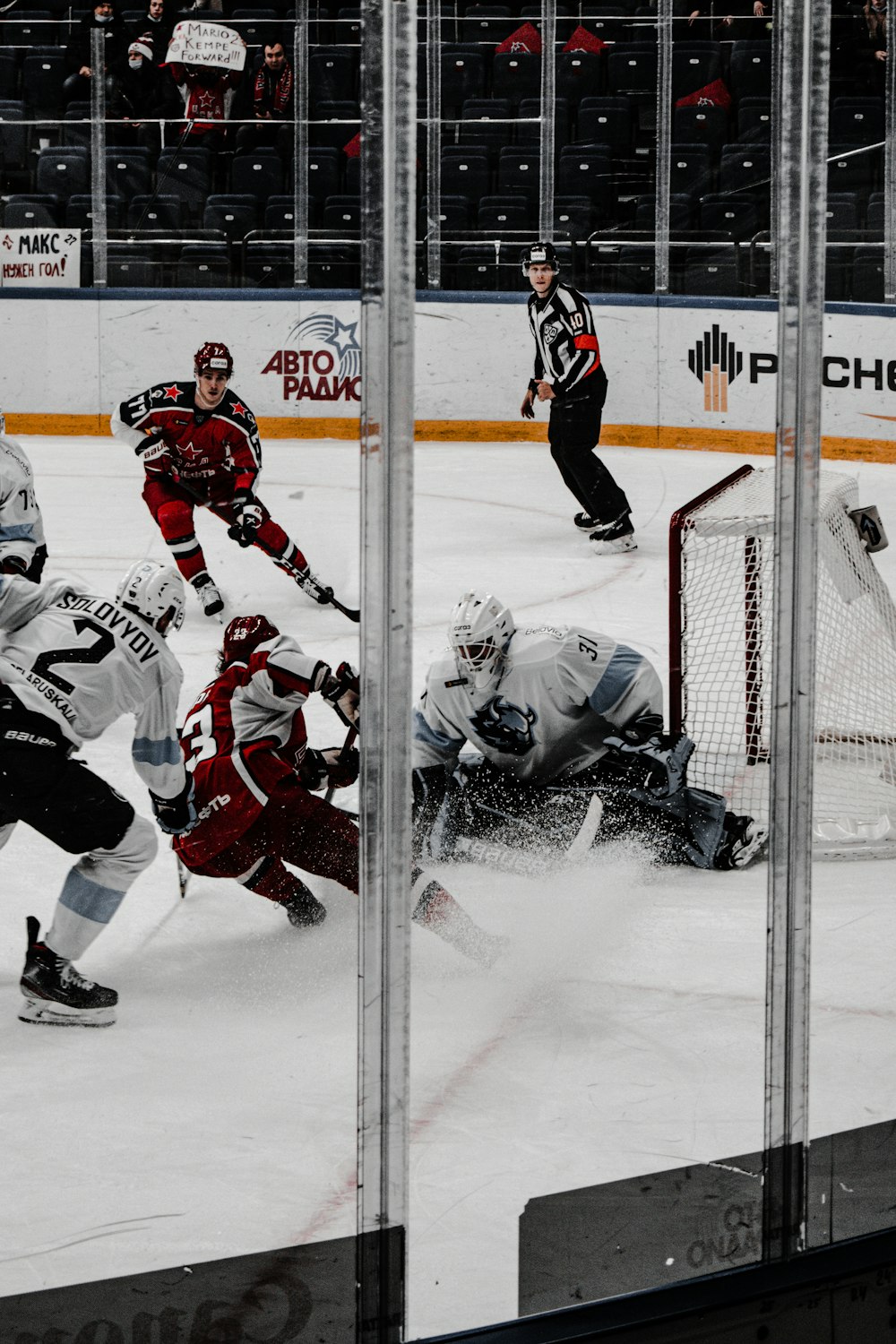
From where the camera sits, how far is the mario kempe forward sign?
867 cm

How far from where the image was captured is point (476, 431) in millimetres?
9141

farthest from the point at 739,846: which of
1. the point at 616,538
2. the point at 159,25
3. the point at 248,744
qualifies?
the point at 159,25

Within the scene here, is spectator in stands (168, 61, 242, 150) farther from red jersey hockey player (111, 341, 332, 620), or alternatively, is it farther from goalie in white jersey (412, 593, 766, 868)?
goalie in white jersey (412, 593, 766, 868)

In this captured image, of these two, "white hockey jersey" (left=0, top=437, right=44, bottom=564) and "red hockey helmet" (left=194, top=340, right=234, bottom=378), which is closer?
"white hockey jersey" (left=0, top=437, right=44, bottom=564)

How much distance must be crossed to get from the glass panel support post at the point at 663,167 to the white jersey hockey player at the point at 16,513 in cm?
444

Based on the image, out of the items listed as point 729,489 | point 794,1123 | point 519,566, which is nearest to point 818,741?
point 729,489

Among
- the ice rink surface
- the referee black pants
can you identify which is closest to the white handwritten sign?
the referee black pants

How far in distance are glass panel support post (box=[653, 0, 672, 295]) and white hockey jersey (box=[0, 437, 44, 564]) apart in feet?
14.6

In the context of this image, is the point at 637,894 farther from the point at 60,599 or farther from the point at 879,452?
the point at 879,452

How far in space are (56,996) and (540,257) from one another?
575 cm

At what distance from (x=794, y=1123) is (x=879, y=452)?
4.28m

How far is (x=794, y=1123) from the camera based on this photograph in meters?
1.88

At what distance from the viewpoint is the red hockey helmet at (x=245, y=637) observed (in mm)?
3320

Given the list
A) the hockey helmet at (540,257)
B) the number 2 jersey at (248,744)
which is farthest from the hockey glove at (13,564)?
the hockey helmet at (540,257)
